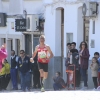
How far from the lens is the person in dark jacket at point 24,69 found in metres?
21.7

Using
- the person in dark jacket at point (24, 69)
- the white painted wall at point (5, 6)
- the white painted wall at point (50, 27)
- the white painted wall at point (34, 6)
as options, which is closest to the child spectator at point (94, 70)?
the person in dark jacket at point (24, 69)

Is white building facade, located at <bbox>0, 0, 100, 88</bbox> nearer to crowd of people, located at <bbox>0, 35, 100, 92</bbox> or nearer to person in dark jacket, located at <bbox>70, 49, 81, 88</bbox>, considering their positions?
person in dark jacket, located at <bbox>70, 49, 81, 88</bbox>

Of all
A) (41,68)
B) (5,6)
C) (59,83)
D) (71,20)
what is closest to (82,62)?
(59,83)

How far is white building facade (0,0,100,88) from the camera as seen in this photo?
22847 millimetres

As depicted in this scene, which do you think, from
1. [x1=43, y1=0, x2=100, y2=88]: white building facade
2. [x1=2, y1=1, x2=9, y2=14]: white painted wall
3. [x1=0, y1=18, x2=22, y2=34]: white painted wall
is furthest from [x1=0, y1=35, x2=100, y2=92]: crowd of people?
[x1=2, y1=1, x2=9, y2=14]: white painted wall

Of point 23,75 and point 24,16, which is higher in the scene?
point 24,16

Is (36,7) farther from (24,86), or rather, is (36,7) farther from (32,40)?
(24,86)

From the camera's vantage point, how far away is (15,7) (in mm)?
26844

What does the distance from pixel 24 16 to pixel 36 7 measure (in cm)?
85

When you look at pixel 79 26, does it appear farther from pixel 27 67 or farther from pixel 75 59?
pixel 27 67

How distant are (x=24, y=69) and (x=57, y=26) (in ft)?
11.7

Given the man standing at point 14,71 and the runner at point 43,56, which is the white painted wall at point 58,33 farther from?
the runner at point 43,56
